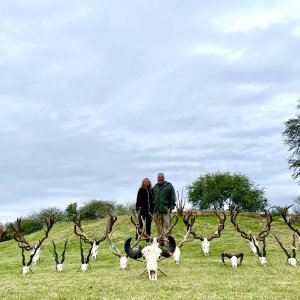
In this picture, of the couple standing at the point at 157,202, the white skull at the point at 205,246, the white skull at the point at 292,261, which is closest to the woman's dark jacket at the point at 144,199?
the couple standing at the point at 157,202

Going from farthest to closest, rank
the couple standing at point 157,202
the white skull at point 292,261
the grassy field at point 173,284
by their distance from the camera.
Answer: the couple standing at point 157,202 < the white skull at point 292,261 < the grassy field at point 173,284

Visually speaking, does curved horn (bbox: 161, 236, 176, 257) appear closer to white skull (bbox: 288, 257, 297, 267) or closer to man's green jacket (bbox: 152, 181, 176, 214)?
man's green jacket (bbox: 152, 181, 176, 214)

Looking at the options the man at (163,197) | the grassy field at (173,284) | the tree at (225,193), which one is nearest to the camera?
the grassy field at (173,284)

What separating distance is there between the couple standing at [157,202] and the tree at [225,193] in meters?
62.9

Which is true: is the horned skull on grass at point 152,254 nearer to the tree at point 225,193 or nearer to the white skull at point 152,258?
the white skull at point 152,258

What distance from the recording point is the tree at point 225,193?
8275cm

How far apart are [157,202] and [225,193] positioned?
219ft

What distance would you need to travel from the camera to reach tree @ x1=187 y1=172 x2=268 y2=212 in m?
82.8

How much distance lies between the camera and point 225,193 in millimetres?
85375

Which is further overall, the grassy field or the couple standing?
the couple standing

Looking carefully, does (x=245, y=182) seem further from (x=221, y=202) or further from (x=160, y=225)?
(x=160, y=225)

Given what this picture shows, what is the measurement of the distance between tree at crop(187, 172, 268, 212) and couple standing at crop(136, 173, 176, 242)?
62.9 meters

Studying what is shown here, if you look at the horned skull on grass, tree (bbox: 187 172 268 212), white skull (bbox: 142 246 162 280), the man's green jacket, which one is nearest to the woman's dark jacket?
the man's green jacket

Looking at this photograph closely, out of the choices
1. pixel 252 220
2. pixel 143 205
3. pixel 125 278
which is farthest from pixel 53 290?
pixel 252 220
